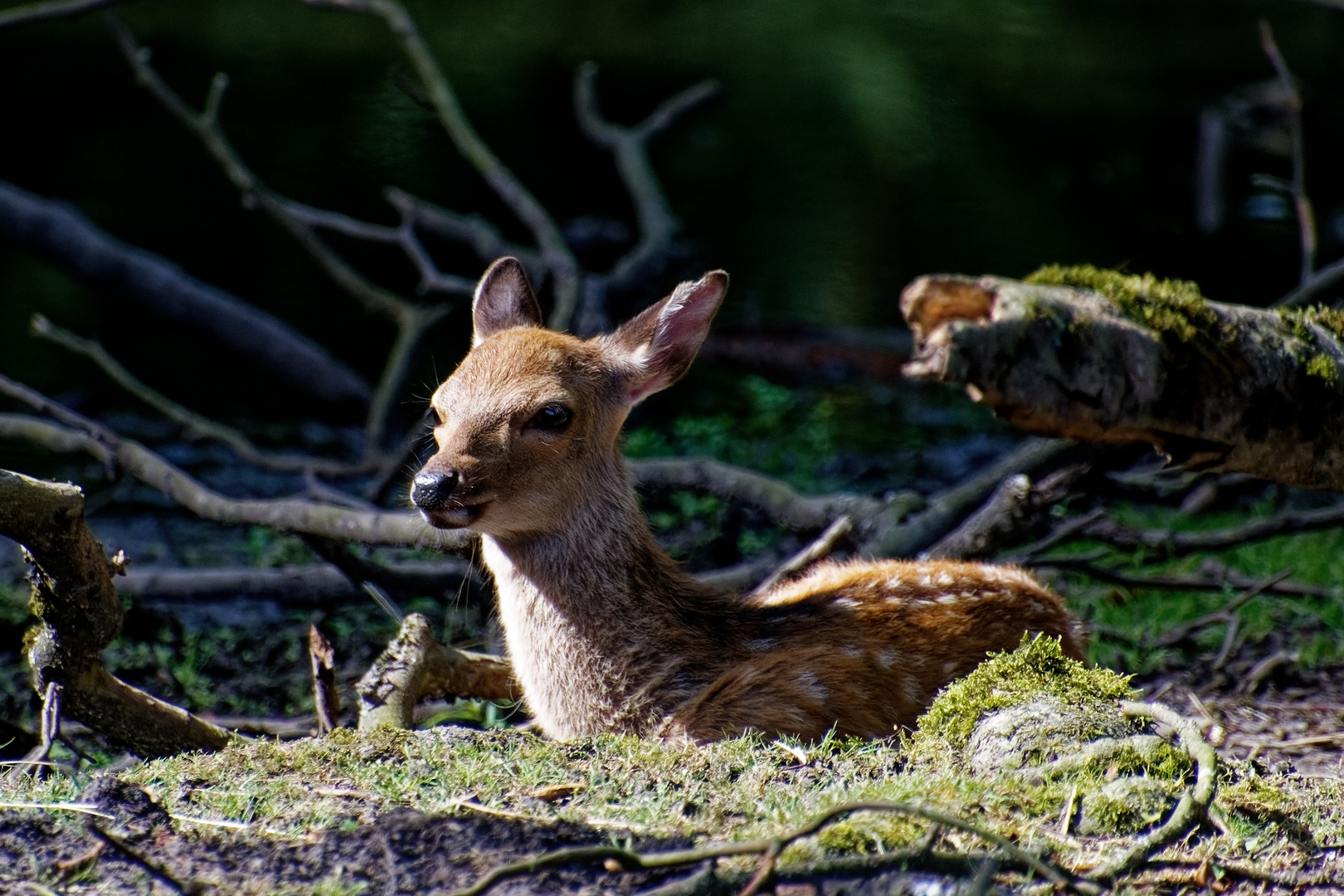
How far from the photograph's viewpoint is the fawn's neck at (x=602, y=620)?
3928mm

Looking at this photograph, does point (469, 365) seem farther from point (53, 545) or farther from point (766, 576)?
point (766, 576)

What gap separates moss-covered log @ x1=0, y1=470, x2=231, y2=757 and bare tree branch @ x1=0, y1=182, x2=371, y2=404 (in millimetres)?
5422

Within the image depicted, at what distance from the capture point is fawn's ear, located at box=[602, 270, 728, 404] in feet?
14.1

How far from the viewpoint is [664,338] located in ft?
14.3

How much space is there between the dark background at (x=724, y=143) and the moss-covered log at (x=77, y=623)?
5737 millimetres

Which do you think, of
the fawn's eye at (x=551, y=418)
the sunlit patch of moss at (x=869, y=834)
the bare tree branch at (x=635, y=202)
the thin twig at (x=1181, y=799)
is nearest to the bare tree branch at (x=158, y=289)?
the bare tree branch at (x=635, y=202)

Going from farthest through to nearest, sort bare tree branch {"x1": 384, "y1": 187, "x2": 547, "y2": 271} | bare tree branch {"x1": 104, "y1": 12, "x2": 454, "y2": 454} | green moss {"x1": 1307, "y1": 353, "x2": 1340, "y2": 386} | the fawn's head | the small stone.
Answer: bare tree branch {"x1": 384, "y1": 187, "x2": 547, "y2": 271}
bare tree branch {"x1": 104, "y1": 12, "x2": 454, "y2": 454}
green moss {"x1": 1307, "y1": 353, "x2": 1340, "y2": 386}
the fawn's head
the small stone

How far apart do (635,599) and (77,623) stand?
1.41 meters

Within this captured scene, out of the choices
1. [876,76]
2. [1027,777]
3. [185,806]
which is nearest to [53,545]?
[185,806]

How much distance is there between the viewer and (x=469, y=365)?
414cm

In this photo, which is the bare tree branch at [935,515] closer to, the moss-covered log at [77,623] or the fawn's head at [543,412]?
the fawn's head at [543,412]

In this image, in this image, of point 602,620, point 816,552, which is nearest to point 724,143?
point 816,552

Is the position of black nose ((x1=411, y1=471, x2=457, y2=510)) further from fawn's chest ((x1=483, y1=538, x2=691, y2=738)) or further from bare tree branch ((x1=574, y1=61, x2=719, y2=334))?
bare tree branch ((x1=574, y1=61, x2=719, y2=334))

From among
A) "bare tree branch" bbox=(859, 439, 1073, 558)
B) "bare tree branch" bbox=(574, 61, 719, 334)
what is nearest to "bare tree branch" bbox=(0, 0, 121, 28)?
"bare tree branch" bbox=(574, 61, 719, 334)
